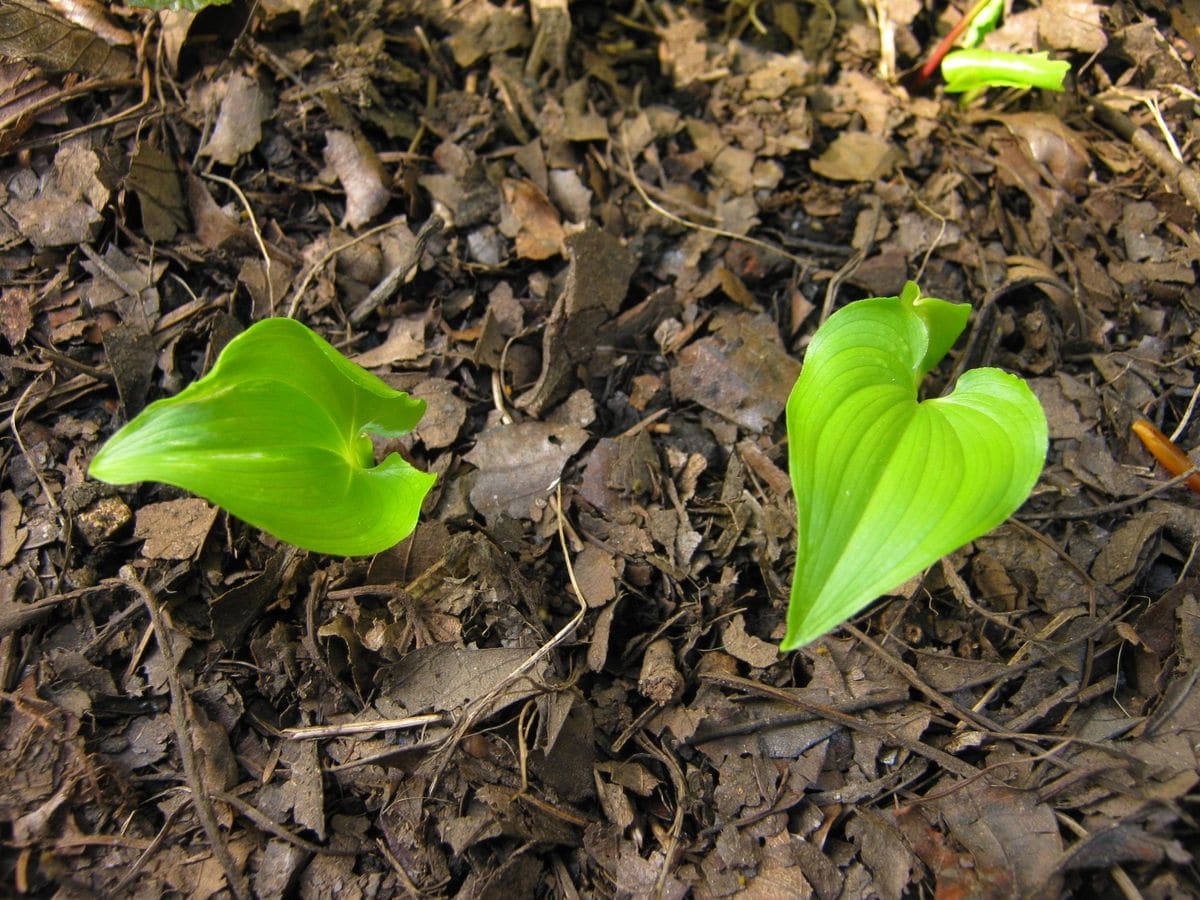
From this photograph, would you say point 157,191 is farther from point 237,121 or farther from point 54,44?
point 54,44

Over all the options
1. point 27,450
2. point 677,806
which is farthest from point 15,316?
point 677,806

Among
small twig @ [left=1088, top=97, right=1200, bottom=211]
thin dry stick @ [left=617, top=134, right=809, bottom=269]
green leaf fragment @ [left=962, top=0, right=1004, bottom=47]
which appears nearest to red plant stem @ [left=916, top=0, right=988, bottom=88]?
green leaf fragment @ [left=962, top=0, right=1004, bottom=47]

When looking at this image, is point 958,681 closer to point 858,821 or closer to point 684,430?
point 858,821

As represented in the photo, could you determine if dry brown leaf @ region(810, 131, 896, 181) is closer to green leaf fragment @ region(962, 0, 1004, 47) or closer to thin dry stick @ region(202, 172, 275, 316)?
green leaf fragment @ region(962, 0, 1004, 47)

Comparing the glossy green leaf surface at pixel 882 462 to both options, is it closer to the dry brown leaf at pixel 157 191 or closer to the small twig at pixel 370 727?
the small twig at pixel 370 727

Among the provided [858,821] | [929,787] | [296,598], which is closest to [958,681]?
[929,787]

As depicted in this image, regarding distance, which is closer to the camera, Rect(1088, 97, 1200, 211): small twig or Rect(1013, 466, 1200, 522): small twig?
Rect(1013, 466, 1200, 522): small twig
